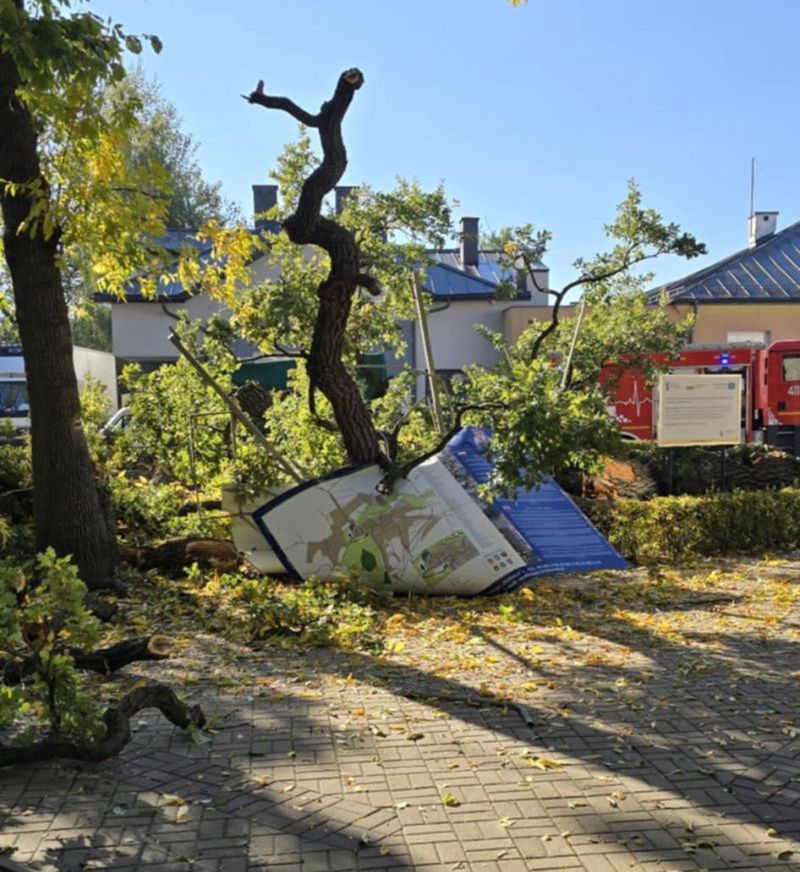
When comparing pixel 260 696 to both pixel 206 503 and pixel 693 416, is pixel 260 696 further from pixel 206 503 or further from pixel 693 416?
pixel 693 416

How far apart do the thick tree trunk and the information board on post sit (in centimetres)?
727

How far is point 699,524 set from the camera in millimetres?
10422

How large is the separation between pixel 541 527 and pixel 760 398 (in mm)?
12318

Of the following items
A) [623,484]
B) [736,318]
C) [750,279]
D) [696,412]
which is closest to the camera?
[696,412]

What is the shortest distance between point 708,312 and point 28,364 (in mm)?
24287

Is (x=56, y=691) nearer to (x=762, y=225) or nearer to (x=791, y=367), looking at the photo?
(x=791, y=367)

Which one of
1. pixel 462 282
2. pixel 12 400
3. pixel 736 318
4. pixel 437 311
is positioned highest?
pixel 462 282

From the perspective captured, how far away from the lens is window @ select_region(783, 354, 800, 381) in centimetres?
1922

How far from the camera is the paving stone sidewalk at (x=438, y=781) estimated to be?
3381 millimetres

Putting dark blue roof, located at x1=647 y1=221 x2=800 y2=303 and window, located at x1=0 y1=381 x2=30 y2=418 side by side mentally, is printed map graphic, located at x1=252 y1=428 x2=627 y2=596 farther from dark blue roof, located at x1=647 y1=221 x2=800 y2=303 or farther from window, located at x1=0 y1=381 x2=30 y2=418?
dark blue roof, located at x1=647 y1=221 x2=800 y2=303

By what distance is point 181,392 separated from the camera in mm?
11234

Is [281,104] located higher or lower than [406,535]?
higher

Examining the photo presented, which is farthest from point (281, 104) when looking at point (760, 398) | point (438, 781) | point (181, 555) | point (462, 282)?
point (462, 282)

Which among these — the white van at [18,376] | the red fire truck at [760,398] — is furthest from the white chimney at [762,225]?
the white van at [18,376]
